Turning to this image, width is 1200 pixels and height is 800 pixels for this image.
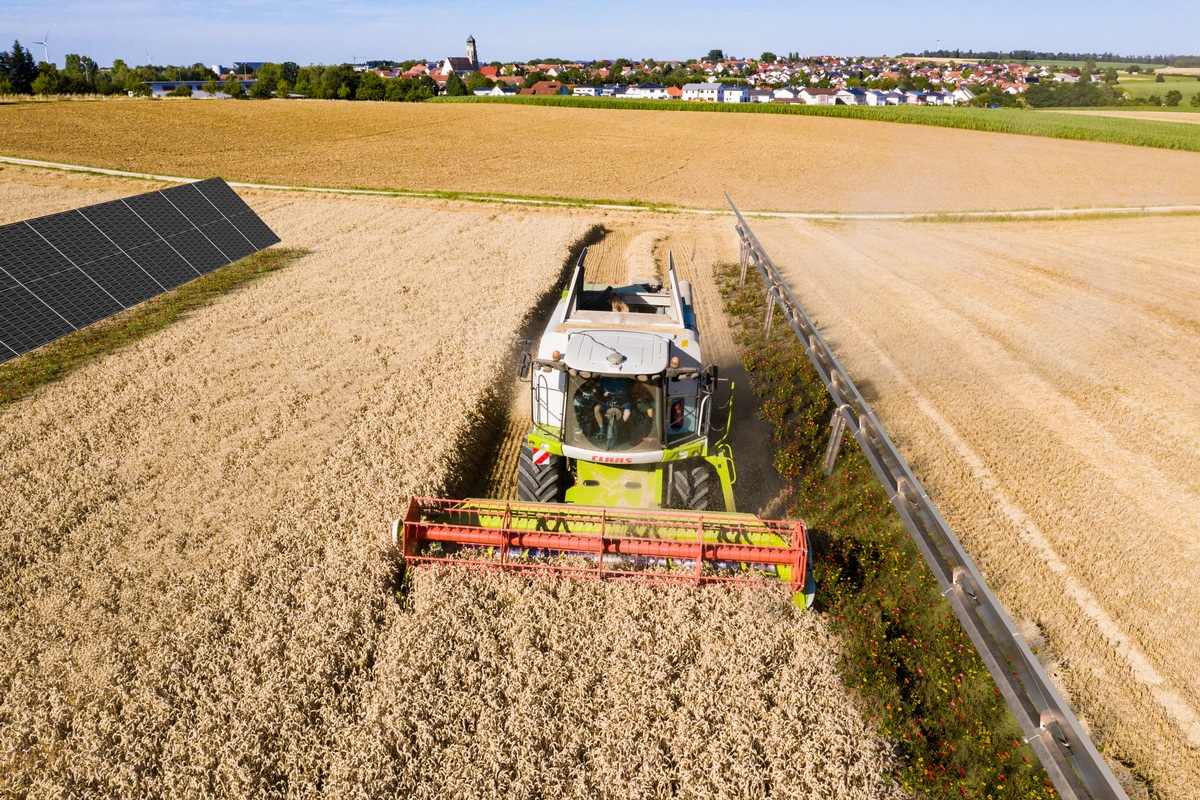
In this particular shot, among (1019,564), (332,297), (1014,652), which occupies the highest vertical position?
(332,297)

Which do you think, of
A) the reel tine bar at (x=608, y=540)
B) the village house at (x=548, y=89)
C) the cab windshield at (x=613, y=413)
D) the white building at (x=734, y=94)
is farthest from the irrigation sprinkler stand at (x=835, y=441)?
the village house at (x=548, y=89)

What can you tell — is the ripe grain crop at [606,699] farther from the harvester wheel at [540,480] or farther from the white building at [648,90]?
the white building at [648,90]

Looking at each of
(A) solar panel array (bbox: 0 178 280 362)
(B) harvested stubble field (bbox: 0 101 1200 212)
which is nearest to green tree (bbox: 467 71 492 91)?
(B) harvested stubble field (bbox: 0 101 1200 212)

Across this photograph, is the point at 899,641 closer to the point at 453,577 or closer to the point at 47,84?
the point at 453,577

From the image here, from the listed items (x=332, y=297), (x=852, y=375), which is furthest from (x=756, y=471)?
(x=332, y=297)

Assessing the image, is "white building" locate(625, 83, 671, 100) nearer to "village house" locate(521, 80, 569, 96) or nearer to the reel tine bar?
"village house" locate(521, 80, 569, 96)

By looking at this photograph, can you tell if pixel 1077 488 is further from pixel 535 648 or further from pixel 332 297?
pixel 332 297

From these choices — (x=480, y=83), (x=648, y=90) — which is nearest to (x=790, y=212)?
(x=648, y=90)
